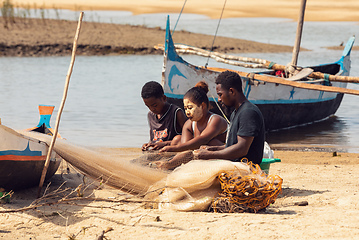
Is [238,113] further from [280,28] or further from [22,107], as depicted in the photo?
[280,28]

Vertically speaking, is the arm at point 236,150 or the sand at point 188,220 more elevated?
the arm at point 236,150

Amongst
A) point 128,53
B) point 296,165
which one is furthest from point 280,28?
point 296,165

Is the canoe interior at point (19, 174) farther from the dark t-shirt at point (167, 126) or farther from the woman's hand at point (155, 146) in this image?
the dark t-shirt at point (167, 126)

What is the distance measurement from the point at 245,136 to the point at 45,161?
2154mm

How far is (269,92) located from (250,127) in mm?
6426

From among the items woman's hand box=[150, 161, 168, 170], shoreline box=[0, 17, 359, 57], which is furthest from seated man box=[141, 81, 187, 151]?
shoreline box=[0, 17, 359, 57]

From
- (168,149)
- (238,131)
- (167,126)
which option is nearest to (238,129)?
(238,131)

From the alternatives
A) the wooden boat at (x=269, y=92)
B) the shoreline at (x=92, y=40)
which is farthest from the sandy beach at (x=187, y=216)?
the shoreline at (x=92, y=40)

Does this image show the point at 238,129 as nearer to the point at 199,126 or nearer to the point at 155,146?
the point at 199,126

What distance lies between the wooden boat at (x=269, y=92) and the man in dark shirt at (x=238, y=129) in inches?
198

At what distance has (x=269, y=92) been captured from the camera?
34.3 feet

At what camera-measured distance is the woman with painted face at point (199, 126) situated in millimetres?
4688

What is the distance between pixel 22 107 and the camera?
546 inches

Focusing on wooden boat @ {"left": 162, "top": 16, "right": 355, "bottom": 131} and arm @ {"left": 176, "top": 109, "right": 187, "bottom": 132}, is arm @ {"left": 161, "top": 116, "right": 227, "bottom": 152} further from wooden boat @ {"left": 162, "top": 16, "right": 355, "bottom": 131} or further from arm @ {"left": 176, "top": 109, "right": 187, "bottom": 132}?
wooden boat @ {"left": 162, "top": 16, "right": 355, "bottom": 131}
